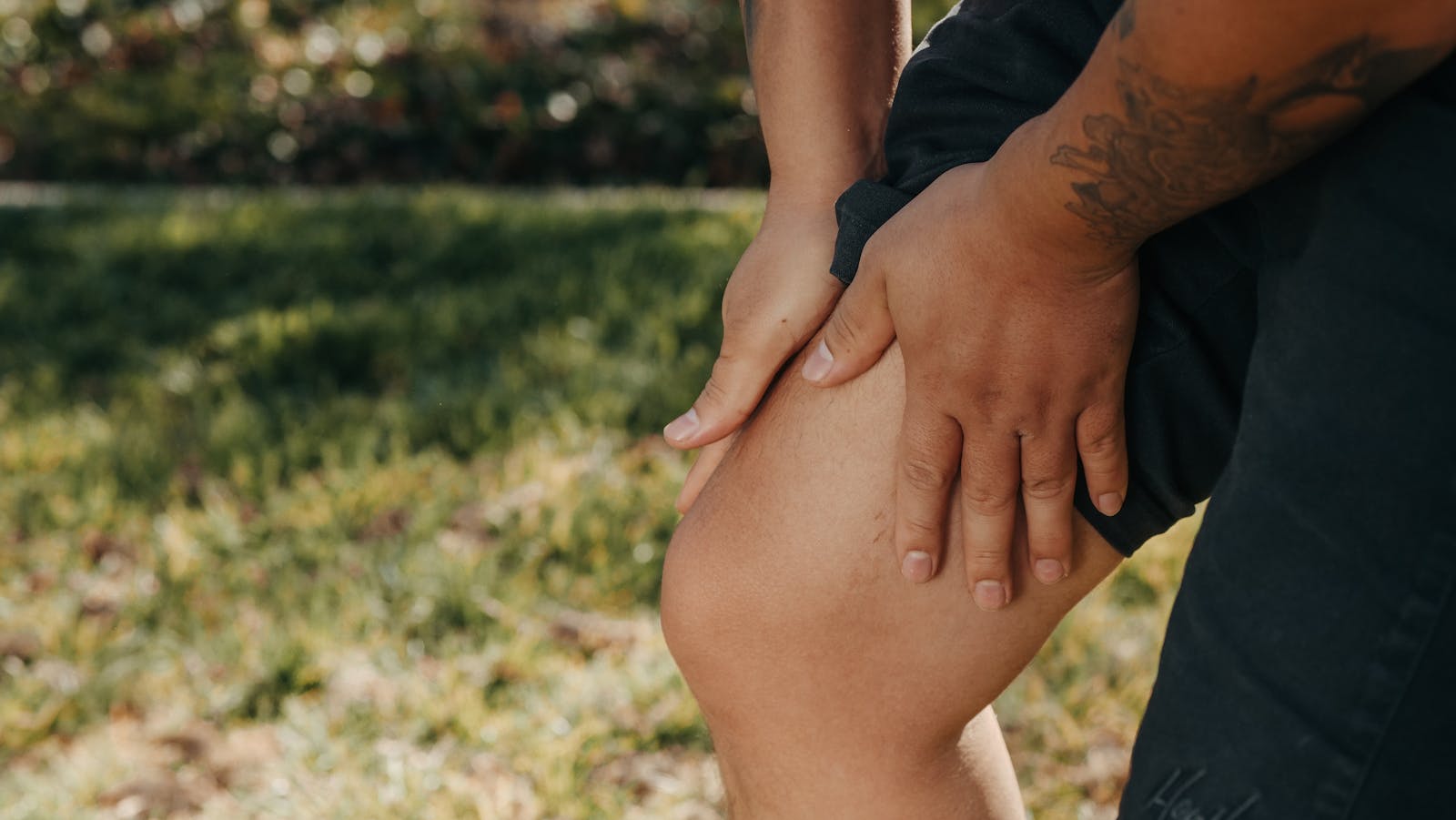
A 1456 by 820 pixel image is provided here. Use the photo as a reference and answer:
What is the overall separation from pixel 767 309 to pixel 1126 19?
524mm

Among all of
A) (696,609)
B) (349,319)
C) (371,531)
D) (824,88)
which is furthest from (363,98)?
(696,609)

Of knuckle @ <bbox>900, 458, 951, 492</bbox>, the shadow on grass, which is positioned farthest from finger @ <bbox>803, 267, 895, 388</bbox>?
the shadow on grass

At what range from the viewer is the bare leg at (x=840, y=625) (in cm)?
109

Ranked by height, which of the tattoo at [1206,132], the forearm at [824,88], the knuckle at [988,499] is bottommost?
the knuckle at [988,499]

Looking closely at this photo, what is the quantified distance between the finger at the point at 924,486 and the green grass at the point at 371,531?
3.74 ft

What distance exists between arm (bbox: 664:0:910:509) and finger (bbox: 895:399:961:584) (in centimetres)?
22

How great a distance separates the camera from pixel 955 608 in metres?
1.08

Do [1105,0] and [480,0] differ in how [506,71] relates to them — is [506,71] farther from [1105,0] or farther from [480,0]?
[1105,0]

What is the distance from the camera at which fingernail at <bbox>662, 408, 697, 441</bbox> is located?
1332 mm

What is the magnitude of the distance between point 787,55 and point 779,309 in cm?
28

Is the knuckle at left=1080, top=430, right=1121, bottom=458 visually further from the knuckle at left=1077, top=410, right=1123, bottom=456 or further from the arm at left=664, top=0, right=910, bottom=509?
the arm at left=664, top=0, right=910, bottom=509

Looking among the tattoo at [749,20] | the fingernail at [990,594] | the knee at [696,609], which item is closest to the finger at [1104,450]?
the fingernail at [990,594]

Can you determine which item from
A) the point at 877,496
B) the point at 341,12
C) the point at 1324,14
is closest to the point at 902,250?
the point at 877,496

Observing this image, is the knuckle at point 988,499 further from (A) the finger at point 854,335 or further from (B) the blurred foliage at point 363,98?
(B) the blurred foliage at point 363,98
